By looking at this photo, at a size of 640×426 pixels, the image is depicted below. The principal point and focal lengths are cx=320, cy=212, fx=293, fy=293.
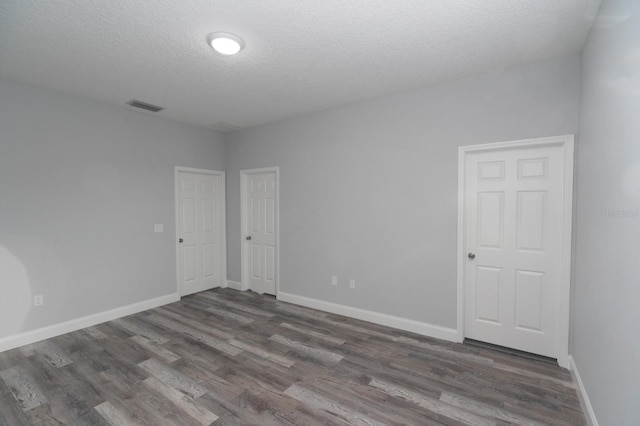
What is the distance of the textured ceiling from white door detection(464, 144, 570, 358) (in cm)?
95

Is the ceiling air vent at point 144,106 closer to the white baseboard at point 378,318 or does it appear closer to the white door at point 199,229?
the white door at point 199,229

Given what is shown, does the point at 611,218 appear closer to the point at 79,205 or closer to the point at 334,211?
the point at 334,211

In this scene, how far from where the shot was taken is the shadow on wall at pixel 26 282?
294cm

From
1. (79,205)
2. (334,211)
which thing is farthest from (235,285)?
(79,205)

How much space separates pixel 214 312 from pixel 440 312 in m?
2.84

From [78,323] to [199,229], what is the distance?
1.92 metres

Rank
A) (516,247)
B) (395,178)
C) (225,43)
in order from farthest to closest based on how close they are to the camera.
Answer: (395,178) → (516,247) → (225,43)

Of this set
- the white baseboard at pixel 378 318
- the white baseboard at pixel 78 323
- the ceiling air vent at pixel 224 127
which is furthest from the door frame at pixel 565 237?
the white baseboard at pixel 78 323

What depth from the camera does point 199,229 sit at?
4.81 metres

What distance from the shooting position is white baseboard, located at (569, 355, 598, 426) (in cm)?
185

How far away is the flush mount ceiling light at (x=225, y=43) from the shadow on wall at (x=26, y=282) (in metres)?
2.85

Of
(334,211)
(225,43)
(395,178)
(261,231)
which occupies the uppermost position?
(225,43)

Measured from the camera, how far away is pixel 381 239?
11.5ft

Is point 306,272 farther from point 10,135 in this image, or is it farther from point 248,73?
point 10,135
